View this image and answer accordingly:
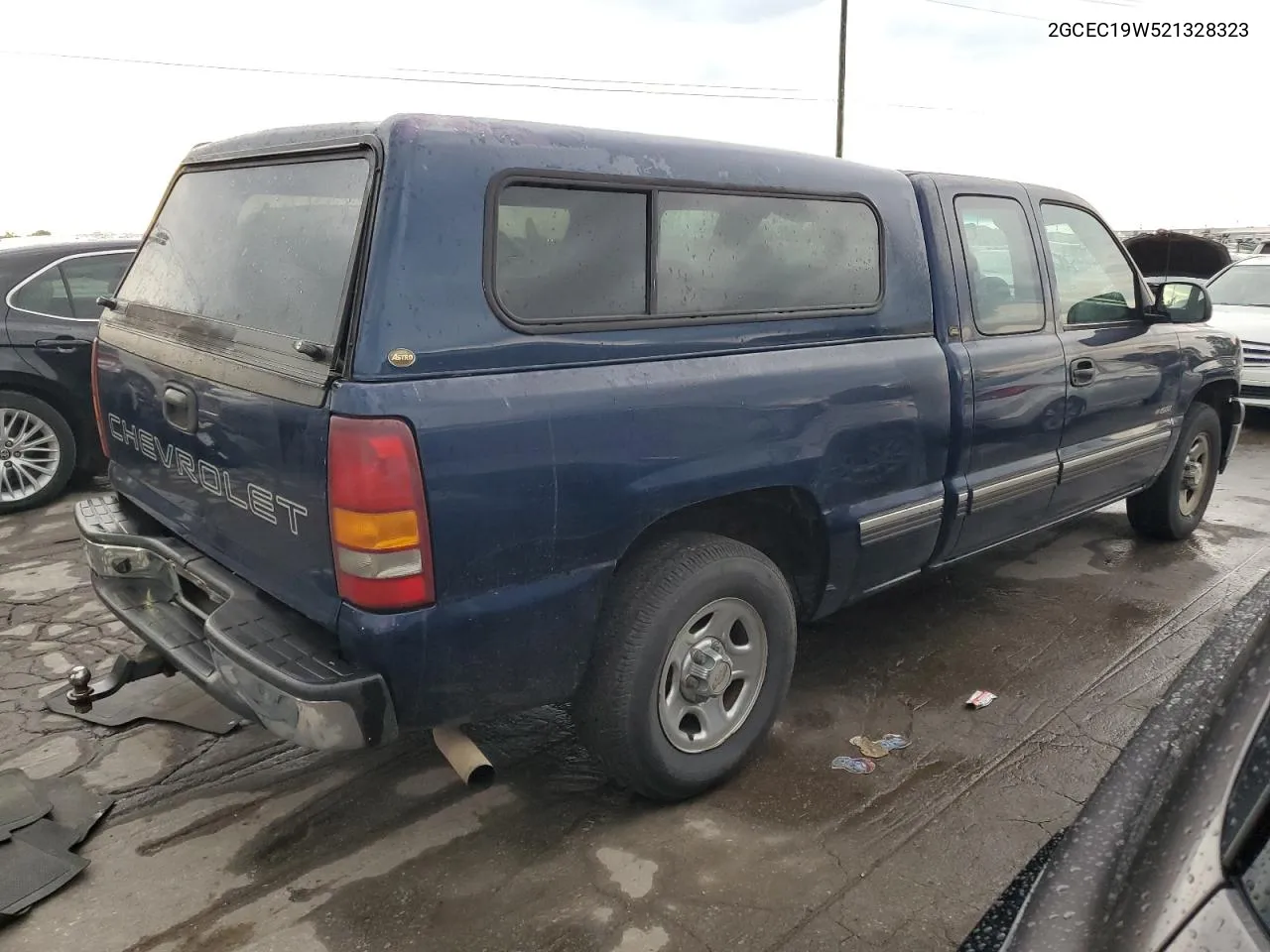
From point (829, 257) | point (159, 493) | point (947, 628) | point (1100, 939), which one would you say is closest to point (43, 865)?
point (159, 493)

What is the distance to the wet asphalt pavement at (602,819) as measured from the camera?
2426mm

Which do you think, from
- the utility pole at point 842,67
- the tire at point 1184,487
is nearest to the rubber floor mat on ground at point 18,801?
the tire at point 1184,487

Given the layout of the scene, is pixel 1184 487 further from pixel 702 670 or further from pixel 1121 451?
pixel 702 670

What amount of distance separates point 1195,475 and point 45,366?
705 centimetres

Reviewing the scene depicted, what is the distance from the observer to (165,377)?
2.80m

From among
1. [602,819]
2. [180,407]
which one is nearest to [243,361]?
[180,407]

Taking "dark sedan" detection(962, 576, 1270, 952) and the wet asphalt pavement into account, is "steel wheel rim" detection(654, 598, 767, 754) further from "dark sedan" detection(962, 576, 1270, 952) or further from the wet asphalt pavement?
"dark sedan" detection(962, 576, 1270, 952)

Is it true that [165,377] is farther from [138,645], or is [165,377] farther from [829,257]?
[829,257]

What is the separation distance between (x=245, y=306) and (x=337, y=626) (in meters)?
1.01

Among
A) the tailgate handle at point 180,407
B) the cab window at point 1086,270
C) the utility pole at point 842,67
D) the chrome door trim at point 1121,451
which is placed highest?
the utility pole at point 842,67

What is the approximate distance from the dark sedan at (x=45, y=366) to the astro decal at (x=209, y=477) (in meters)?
3.24

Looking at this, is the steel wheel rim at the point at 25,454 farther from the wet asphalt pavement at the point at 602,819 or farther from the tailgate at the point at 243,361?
the tailgate at the point at 243,361

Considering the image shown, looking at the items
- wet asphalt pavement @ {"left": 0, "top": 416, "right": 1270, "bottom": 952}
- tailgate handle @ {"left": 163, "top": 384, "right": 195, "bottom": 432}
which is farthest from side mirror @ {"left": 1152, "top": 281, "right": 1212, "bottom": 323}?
tailgate handle @ {"left": 163, "top": 384, "right": 195, "bottom": 432}

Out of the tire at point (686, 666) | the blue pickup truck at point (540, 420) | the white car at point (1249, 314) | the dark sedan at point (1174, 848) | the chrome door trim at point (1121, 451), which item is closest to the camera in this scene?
the dark sedan at point (1174, 848)
